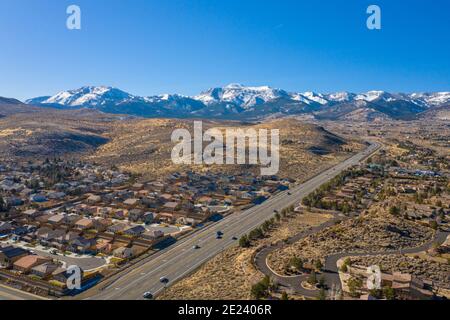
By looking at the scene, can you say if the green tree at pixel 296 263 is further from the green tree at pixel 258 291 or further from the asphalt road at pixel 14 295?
the asphalt road at pixel 14 295

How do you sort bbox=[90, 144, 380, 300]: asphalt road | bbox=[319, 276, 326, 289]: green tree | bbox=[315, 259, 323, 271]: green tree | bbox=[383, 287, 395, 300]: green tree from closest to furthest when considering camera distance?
1. bbox=[383, 287, 395, 300]: green tree
2. bbox=[319, 276, 326, 289]: green tree
3. bbox=[90, 144, 380, 300]: asphalt road
4. bbox=[315, 259, 323, 271]: green tree

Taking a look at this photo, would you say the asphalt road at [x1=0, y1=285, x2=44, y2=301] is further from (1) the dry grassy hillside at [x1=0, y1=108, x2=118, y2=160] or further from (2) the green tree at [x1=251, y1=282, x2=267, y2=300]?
(1) the dry grassy hillside at [x1=0, y1=108, x2=118, y2=160]

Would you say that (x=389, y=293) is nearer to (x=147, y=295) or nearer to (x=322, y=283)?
(x=322, y=283)

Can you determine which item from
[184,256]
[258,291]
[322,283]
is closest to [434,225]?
[322,283]

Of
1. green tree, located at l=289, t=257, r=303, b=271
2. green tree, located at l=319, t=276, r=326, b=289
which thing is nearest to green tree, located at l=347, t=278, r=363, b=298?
green tree, located at l=319, t=276, r=326, b=289

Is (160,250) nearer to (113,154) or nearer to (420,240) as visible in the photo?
(420,240)

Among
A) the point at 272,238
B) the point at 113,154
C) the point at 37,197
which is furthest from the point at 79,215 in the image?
the point at 113,154

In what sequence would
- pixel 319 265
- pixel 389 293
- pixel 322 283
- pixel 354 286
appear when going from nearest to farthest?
pixel 389 293 → pixel 354 286 → pixel 322 283 → pixel 319 265
